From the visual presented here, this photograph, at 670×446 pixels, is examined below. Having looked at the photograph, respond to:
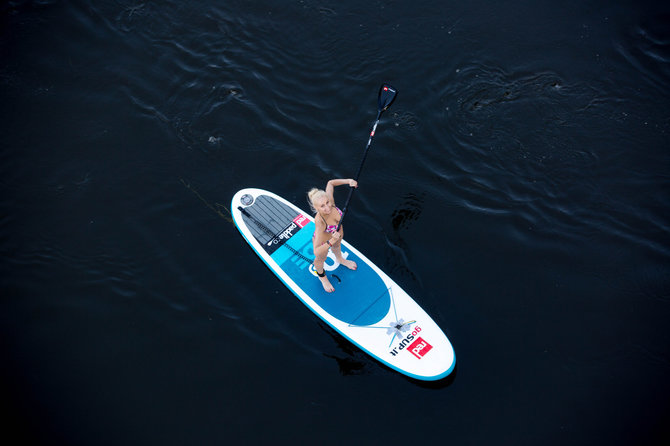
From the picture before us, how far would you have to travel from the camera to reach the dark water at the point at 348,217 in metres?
6.29

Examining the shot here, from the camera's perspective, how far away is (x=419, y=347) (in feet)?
21.0

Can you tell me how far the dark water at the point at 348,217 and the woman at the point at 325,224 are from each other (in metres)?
0.82

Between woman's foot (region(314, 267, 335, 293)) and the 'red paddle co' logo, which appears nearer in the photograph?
the 'red paddle co' logo

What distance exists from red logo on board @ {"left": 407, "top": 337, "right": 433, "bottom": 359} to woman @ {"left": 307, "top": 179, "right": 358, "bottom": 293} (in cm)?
144

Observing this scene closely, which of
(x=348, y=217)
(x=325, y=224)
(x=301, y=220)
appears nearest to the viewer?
(x=325, y=224)

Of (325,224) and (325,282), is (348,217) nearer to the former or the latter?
(325,282)

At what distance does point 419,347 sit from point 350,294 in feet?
4.18

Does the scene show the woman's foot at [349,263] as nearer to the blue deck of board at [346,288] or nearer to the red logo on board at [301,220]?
the blue deck of board at [346,288]

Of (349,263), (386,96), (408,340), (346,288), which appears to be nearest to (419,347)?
(408,340)

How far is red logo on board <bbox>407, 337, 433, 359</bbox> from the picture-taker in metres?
6.35

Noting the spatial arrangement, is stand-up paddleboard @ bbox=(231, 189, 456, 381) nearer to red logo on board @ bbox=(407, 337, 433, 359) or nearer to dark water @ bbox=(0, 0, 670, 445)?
red logo on board @ bbox=(407, 337, 433, 359)

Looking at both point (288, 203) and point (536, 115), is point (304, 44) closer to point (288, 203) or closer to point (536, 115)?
point (288, 203)

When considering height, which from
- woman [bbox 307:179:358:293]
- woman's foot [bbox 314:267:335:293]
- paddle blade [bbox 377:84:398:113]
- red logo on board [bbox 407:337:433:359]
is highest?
paddle blade [bbox 377:84:398:113]

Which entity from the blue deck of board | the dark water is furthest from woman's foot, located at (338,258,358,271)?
the dark water
